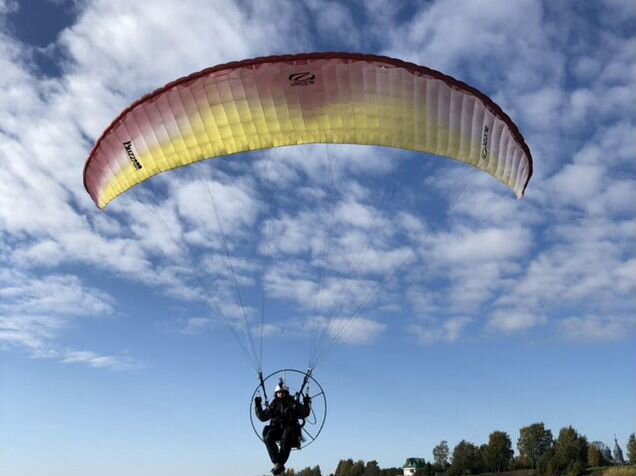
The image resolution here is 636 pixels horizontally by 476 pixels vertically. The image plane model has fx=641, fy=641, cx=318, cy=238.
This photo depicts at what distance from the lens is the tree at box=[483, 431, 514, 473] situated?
102344 millimetres

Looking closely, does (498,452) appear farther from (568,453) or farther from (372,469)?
(372,469)

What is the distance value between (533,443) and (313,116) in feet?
353

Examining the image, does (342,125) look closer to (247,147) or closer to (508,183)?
(247,147)

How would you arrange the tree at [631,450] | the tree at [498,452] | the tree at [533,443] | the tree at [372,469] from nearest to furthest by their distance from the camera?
1. the tree at [631,450]
2. the tree at [498,452]
3. the tree at [533,443]
4. the tree at [372,469]

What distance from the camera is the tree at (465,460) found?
103m

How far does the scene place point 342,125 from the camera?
44.2ft

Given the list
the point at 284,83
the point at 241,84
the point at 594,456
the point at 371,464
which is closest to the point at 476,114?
the point at 284,83

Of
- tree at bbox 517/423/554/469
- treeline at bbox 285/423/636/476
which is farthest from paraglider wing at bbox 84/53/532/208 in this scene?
tree at bbox 517/423/554/469

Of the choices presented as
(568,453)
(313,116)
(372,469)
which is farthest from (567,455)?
(313,116)

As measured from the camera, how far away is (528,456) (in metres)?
107

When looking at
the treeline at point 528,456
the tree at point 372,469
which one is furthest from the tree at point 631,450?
the tree at point 372,469

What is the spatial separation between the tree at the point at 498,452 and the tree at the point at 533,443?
14.9 feet

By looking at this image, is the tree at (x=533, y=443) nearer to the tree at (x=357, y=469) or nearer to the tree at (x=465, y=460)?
the tree at (x=465, y=460)

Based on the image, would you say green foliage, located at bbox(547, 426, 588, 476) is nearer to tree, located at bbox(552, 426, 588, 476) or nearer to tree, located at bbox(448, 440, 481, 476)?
tree, located at bbox(552, 426, 588, 476)
